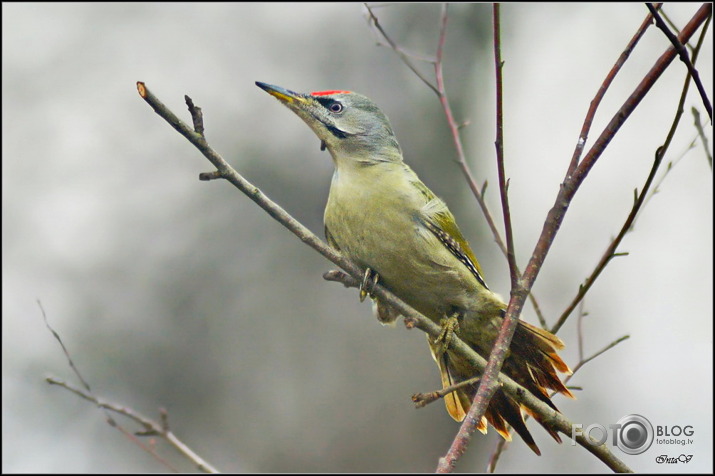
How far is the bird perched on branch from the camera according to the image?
3559 mm

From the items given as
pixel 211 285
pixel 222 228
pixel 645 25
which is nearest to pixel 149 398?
pixel 211 285

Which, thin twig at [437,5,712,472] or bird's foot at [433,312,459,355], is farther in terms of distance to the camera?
bird's foot at [433,312,459,355]

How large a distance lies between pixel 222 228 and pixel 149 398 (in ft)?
8.91

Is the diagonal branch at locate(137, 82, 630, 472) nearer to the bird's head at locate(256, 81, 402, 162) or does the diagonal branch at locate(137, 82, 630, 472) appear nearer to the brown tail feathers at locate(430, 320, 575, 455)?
the brown tail feathers at locate(430, 320, 575, 455)

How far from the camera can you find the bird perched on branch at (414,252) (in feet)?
11.7

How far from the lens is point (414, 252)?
369 cm

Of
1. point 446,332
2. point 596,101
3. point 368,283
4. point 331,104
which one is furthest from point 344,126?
point 596,101

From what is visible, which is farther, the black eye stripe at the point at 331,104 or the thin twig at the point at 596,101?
the black eye stripe at the point at 331,104

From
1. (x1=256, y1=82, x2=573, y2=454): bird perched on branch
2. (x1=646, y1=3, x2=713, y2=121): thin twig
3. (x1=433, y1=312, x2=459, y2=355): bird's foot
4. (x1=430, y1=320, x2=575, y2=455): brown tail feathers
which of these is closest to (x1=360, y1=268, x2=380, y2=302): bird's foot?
(x1=256, y1=82, x2=573, y2=454): bird perched on branch

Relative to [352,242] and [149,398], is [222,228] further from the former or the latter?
[352,242]

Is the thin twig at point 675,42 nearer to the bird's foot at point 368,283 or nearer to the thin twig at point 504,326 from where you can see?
the thin twig at point 504,326

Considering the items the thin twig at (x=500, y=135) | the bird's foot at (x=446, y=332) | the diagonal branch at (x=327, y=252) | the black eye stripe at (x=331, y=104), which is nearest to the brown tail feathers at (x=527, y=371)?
the bird's foot at (x=446, y=332)

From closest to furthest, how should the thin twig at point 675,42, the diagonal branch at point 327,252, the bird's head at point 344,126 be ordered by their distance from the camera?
the thin twig at point 675,42, the diagonal branch at point 327,252, the bird's head at point 344,126

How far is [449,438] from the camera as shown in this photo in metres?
8.99
